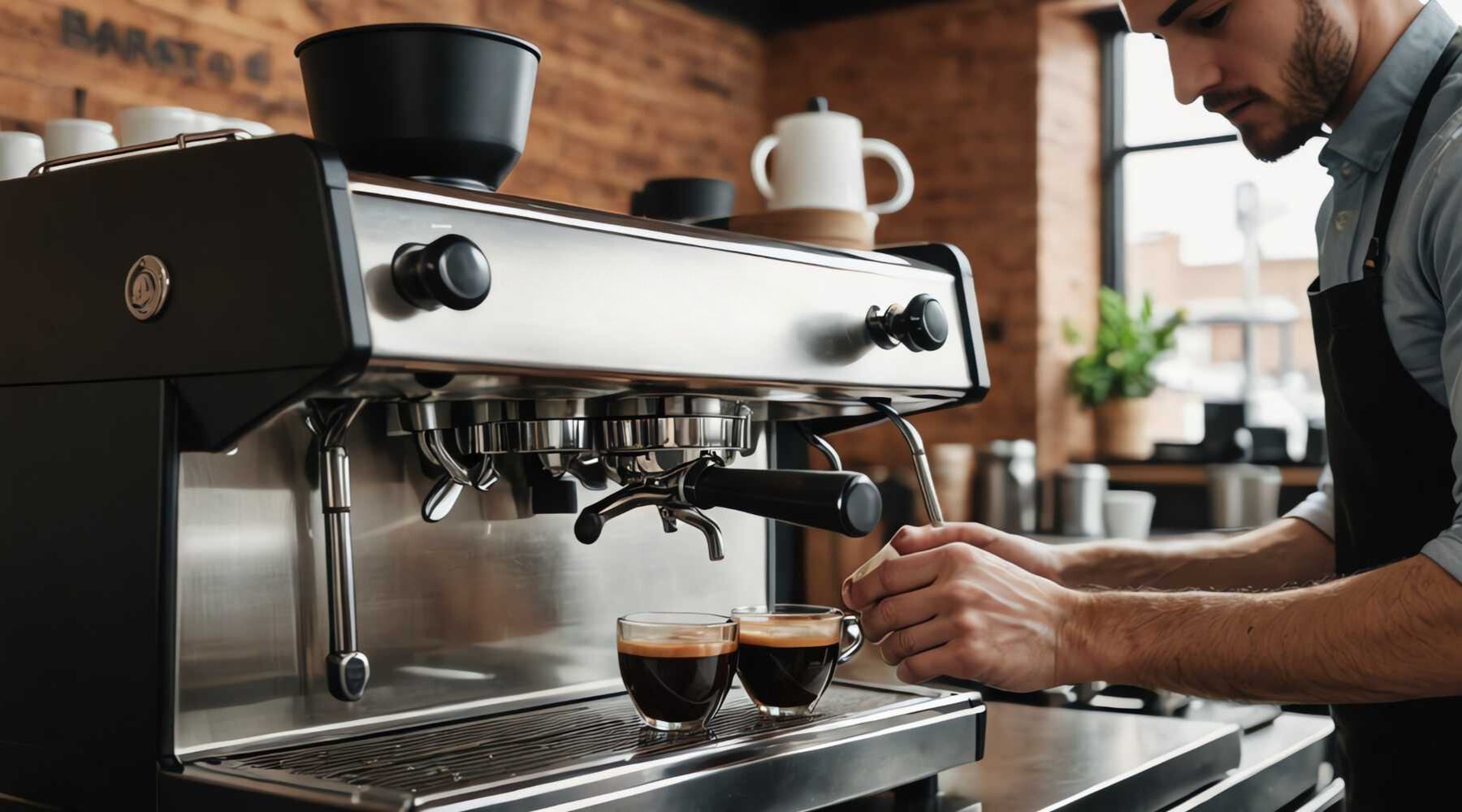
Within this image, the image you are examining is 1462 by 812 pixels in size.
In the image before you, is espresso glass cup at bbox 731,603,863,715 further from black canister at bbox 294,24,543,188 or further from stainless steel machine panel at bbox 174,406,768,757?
black canister at bbox 294,24,543,188

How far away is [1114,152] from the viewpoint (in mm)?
4395

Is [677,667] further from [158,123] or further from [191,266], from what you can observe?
[158,123]

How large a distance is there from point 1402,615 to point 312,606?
0.71 m

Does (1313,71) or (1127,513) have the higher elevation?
(1313,71)

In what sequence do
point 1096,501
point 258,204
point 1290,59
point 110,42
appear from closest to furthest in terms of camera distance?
point 258,204
point 1290,59
point 110,42
point 1096,501

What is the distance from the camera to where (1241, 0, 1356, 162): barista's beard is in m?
1.08

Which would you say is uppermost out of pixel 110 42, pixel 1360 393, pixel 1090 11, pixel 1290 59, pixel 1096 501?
pixel 1090 11

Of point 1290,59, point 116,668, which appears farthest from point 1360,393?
point 116,668

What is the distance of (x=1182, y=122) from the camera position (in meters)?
4.24

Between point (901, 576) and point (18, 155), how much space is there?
0.74 metres

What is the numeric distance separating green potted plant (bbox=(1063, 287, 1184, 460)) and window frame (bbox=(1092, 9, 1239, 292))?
196 millimetres

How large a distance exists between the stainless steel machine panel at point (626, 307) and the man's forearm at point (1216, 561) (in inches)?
15.5

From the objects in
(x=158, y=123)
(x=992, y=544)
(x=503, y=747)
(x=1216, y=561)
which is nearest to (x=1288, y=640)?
(x=992, y=544)

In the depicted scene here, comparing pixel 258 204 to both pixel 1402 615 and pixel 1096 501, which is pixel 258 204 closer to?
pixel 1402 615
